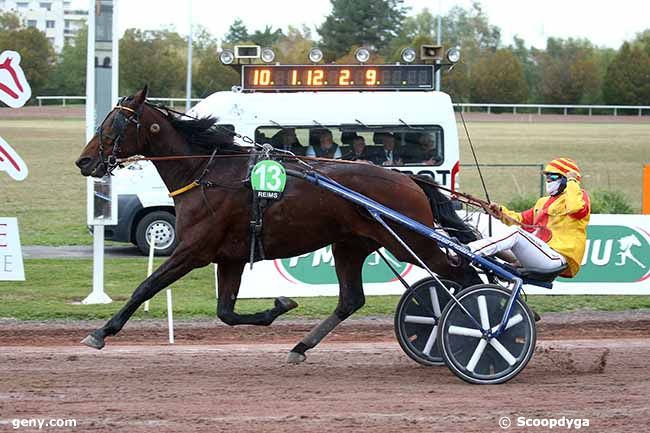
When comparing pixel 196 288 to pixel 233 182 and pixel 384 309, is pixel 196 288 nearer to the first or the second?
pixel 384 309

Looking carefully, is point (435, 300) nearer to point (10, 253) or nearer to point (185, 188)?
point (185, 188)

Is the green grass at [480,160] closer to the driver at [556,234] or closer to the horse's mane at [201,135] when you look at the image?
the horse's mane at [201,135]

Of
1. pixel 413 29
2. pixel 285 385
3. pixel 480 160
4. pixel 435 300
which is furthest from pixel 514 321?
pixel 413 29

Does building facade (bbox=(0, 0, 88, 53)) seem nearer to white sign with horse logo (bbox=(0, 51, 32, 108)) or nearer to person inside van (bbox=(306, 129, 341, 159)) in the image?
person inside van (bbox=(306, 129, 341, 159))

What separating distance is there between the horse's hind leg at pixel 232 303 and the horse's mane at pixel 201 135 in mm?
924

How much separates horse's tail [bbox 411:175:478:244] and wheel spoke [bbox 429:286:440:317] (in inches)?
17.5

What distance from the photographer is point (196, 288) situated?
13039 millimetres

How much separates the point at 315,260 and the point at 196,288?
1.88m

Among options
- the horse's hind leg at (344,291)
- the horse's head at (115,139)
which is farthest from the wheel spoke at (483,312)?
the horse's head at (115,139)

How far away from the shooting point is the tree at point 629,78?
44.3 meters

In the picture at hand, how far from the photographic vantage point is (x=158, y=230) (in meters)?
15.9

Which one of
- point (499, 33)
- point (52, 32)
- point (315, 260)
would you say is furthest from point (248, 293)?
point (52, 32)

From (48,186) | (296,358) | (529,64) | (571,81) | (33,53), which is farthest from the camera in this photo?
(529,64)

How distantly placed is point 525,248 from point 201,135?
2.65 metres
